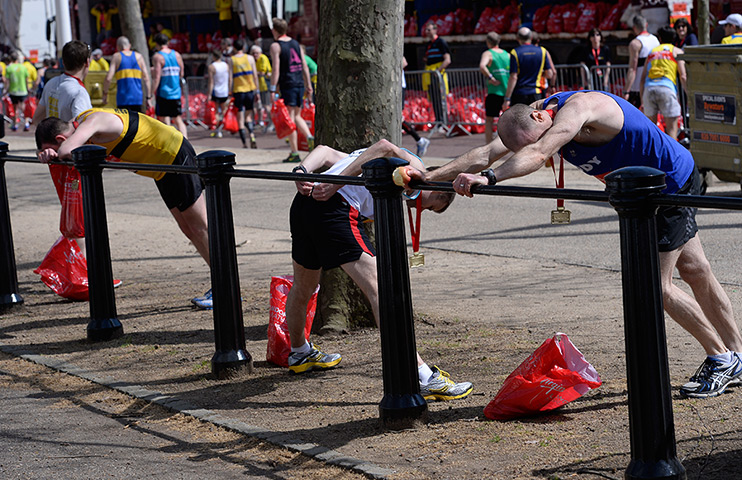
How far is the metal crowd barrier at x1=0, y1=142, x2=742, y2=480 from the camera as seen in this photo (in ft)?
12.2

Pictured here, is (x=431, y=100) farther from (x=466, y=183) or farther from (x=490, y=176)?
(x=466, y=183)

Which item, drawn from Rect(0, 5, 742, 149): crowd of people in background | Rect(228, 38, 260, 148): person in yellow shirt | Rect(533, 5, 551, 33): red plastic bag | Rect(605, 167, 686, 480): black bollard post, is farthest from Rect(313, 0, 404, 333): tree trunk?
Rect(533, 5, 551, 33): red plastic bag

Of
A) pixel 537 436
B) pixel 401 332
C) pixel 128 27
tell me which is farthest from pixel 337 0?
pixel 128 27

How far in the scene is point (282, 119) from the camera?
16.9m

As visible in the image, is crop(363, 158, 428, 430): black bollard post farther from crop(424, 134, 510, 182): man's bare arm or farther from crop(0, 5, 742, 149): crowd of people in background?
crop(0, 5, 742, 149): crowd of people in background

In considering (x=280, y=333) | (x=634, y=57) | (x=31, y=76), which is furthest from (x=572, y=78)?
(x=31, y=76)

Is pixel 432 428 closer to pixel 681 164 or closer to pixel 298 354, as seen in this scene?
pixel 298 354

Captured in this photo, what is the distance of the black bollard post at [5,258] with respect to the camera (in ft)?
26.4

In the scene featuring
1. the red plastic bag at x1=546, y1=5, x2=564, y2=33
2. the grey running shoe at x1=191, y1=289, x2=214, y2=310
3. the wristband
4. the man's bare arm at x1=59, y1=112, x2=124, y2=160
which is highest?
the red plastic bag at x1=546, y1=5, x2=564, y2=33

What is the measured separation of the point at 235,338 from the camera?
19.3 ft

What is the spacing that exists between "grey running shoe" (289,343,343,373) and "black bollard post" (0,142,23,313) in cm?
322

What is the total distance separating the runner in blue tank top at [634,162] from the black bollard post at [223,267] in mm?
1405

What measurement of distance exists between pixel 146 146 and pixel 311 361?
7.92ft

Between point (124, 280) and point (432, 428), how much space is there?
5101 mm
